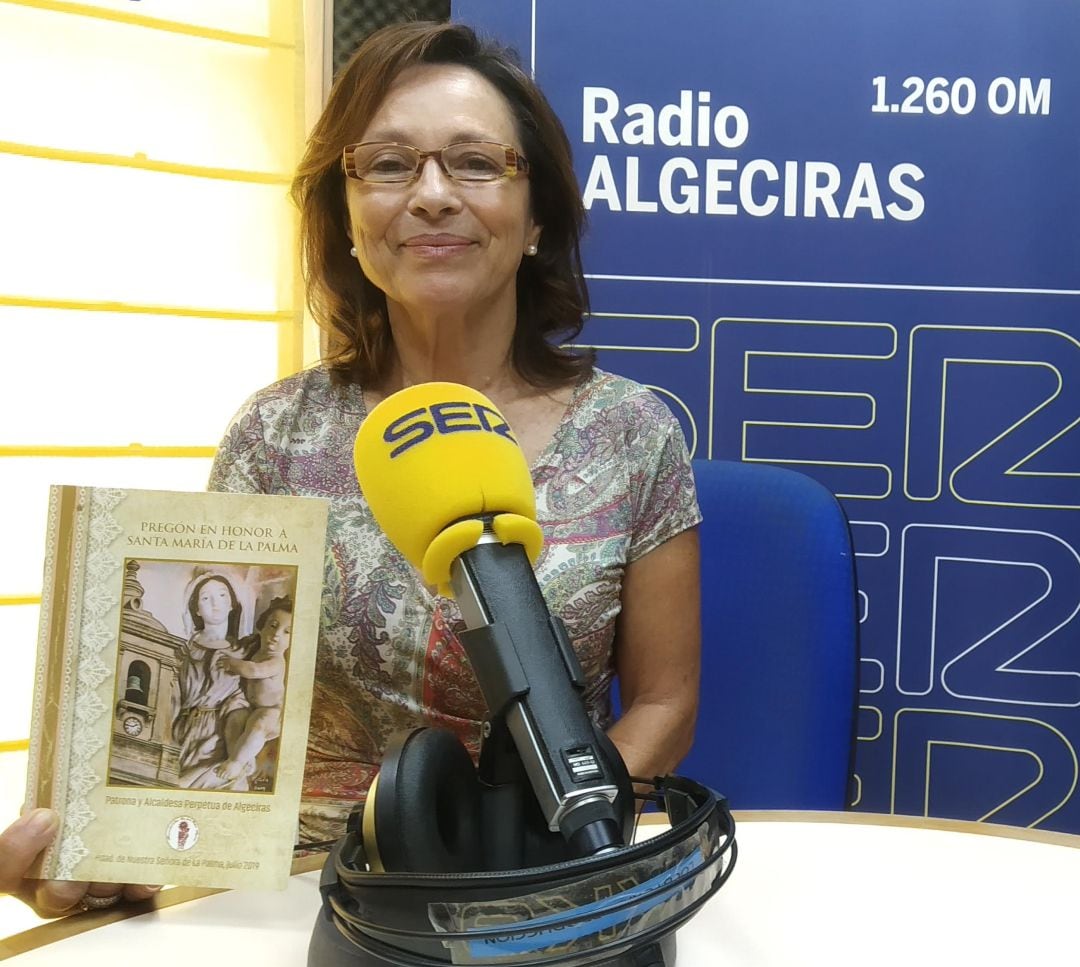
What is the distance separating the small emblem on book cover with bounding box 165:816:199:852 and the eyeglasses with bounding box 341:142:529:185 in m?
A: 0.84

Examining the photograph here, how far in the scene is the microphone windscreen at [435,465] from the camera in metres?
0.72

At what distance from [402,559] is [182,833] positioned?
2.04 ft

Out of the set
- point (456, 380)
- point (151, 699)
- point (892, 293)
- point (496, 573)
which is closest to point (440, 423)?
point (496, 573)

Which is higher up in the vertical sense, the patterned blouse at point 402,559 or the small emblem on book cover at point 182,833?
the patterned blouse at point 402,559

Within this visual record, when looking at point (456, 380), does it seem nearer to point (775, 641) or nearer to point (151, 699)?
point (775, 641)

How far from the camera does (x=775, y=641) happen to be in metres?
1.62

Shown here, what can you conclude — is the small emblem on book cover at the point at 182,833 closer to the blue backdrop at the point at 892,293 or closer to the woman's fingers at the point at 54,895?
the woman's fingers at the point at 54,895

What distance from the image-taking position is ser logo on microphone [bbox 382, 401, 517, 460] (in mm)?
792

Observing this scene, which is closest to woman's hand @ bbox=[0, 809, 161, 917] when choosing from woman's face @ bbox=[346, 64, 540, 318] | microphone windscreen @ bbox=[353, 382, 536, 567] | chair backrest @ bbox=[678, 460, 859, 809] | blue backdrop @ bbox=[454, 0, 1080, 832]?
microphone windscreen @ bbox=[353, 382, 536, 567]

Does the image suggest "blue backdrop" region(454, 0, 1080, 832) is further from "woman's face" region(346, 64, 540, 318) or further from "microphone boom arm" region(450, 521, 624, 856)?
"microphone boom arm" region(450, 521, 624, 856)

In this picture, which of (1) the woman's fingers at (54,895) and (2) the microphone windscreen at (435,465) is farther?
(1) the woman's fingers at (54,895)

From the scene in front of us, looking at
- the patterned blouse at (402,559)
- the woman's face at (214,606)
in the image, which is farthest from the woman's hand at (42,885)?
the patterned blouse at (402,559)

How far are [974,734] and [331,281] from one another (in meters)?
1.44

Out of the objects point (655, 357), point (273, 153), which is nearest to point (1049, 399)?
point (655, 357)
